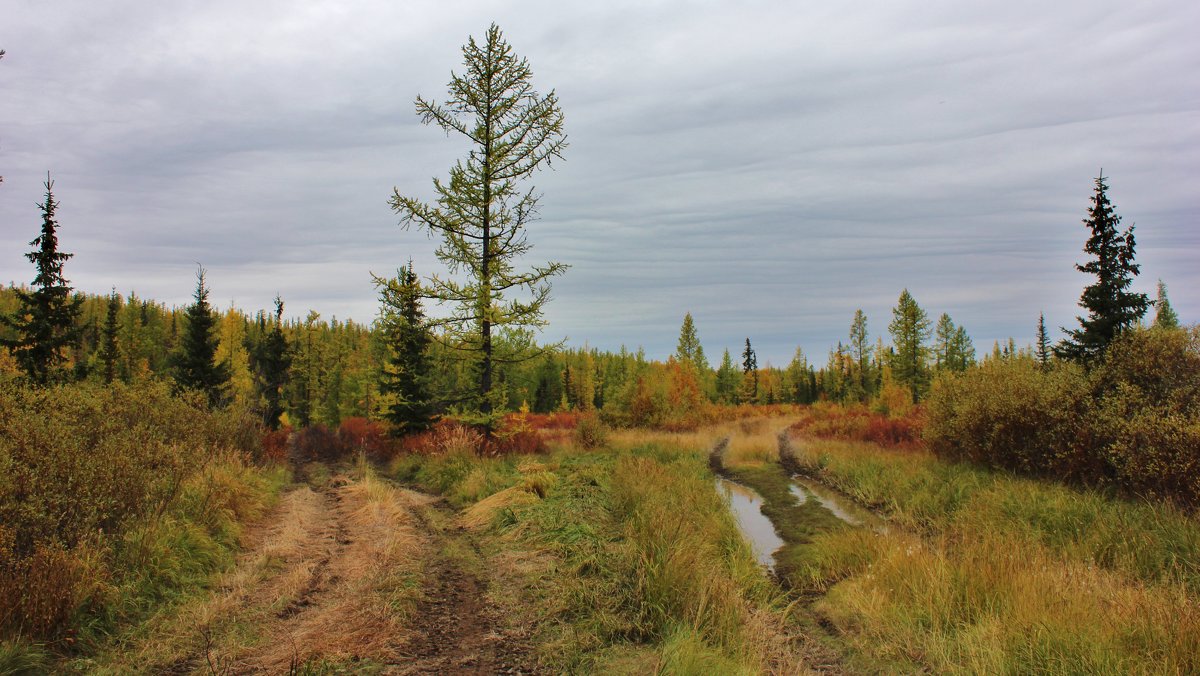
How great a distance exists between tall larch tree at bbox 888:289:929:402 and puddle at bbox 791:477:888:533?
36.0m

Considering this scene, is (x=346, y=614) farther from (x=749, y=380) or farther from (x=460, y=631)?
(x=749, y=380)

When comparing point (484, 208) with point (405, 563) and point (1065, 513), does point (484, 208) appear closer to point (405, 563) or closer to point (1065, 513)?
point (405, 563)

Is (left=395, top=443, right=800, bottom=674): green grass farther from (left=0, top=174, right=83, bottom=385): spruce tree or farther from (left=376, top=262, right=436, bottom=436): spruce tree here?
(left=0, top=174, right=83, bottom=385): spruce tree

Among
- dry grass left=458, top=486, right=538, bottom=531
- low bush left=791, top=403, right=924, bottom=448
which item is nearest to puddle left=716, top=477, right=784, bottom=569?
dry grass left=458, top=486, right=538, bottom=531

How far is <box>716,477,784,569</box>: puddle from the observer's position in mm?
10836

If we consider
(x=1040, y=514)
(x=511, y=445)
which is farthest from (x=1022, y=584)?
(x=511, y=445)

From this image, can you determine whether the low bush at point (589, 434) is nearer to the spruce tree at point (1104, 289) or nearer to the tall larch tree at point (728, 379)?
the spruce tree at point (1104, 289)

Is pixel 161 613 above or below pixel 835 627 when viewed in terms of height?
above

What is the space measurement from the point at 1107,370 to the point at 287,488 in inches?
744

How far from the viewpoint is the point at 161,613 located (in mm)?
5621

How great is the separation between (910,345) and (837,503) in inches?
1589

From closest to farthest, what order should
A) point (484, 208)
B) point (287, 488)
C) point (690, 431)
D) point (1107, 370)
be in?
1. point (1107, 370)
2. point (287, 488)
3. point (484, 208)
4. point (690, 431)

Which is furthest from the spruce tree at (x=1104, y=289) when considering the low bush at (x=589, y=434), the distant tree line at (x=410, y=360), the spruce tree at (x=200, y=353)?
the spruce tree at (x=200, y=353)

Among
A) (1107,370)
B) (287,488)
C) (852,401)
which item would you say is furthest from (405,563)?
(852,401)
